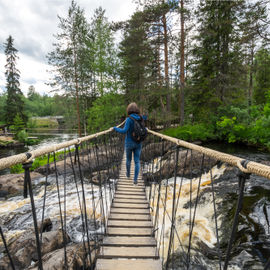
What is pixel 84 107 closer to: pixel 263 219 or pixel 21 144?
pixel 21 144

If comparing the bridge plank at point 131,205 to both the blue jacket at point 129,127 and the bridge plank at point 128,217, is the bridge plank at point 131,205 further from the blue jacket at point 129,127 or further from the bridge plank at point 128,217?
the blue jacket at point 129,127

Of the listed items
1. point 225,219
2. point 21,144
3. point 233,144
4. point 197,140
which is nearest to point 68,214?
point 225,219

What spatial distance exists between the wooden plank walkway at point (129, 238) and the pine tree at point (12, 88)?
27140 millimetres

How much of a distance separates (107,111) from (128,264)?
405 inches

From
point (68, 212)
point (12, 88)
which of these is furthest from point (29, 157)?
point (12, 88)

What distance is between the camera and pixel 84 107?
42.5 feet

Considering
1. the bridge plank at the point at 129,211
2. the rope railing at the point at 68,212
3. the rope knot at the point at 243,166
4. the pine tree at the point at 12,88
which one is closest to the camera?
the rope knot at the point at 243,166

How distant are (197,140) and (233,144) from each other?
5.90 ft

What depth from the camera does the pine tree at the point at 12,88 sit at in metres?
23.3

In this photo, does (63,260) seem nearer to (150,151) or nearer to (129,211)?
(129,211)

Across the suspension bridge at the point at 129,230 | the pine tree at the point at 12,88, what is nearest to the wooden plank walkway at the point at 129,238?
the suspension bridge at the point at 129,230

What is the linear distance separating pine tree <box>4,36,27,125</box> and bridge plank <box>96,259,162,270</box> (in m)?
27.8

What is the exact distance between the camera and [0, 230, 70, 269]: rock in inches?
85.8

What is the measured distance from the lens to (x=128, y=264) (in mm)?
1582
